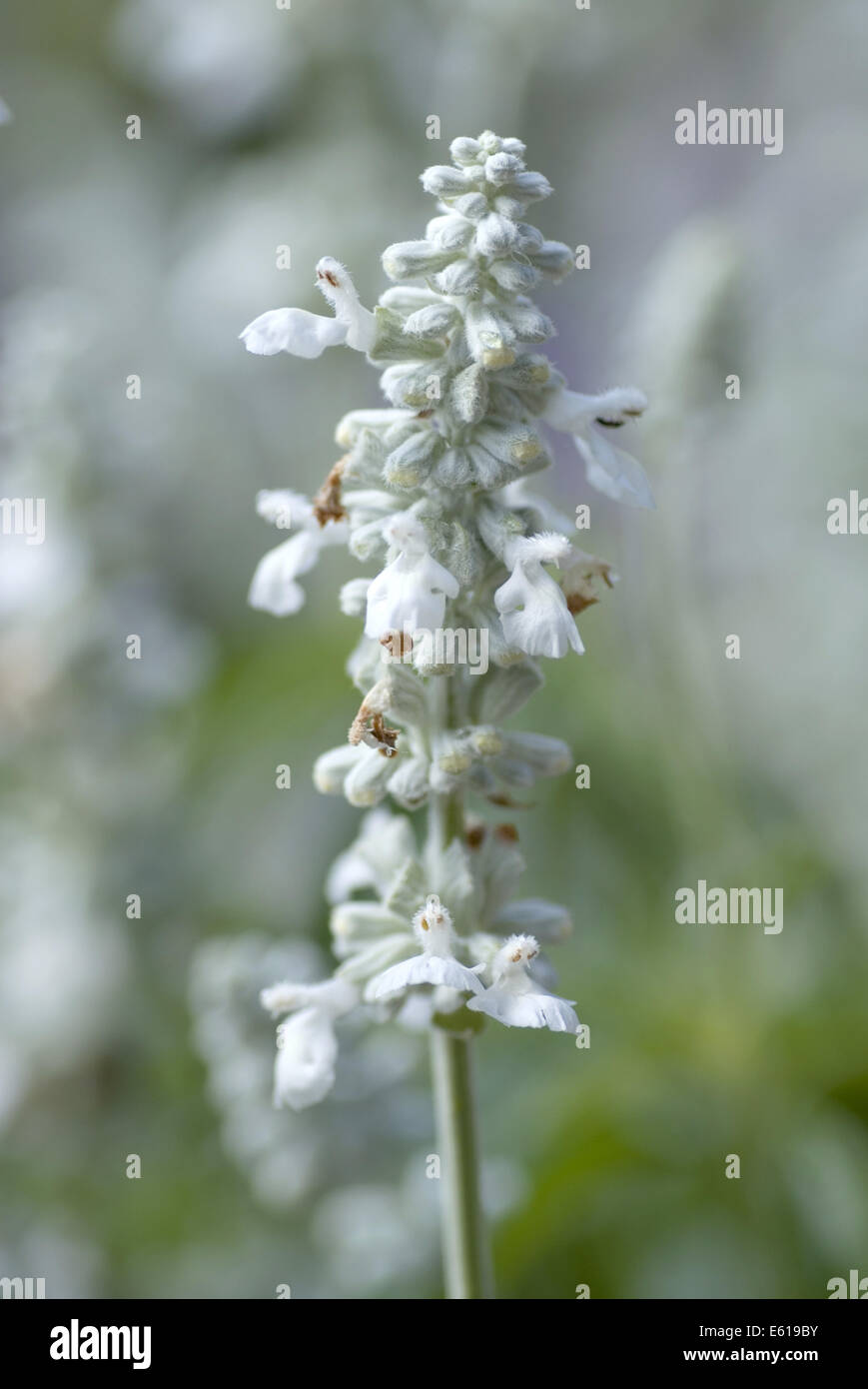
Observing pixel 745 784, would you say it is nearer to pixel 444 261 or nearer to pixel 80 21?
pixel 444 261

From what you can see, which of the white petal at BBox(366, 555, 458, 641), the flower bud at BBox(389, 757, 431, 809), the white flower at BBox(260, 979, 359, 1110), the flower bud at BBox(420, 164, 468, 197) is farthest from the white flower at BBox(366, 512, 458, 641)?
the white flower at BBox(260, 979, 359, 1110)

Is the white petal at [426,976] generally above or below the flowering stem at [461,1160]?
above

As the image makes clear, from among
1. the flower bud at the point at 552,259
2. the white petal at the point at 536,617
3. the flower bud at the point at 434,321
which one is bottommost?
the white petal at the point at 536,617

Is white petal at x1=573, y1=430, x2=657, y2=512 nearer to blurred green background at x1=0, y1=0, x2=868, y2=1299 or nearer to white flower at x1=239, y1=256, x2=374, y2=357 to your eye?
white flower at x1=239, y1=256, x2=374, y2=357

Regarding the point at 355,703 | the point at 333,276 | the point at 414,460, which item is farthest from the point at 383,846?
the point at 355,703

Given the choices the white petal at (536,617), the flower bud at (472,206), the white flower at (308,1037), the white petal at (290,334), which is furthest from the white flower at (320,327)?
the white flower at (308,1037)

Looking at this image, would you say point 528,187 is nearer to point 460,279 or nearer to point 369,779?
point 460,279

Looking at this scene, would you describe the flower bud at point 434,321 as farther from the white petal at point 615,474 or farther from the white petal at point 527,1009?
the white petal at point 527,1009
